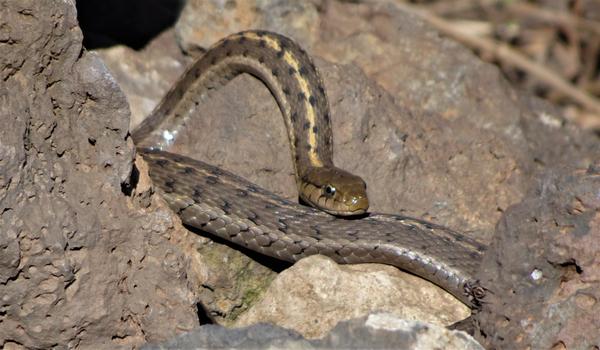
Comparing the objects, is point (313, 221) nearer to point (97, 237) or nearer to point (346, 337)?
point (97, 237)

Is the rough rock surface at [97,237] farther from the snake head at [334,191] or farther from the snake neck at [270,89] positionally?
the snake neck at [270,89]

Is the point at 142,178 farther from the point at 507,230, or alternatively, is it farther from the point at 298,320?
the point at 507,230

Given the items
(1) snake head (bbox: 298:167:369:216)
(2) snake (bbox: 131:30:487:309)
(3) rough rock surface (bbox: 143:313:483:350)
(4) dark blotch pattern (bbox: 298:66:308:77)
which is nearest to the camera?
(3) rough rock surface (bbox: 143:313:483:350)

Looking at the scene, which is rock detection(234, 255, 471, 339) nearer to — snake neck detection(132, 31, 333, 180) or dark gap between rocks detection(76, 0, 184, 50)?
snake neck detection(132, 31, 333, 180)

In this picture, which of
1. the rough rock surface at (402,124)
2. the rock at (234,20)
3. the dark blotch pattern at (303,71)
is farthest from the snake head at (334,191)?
the rock at (234,20)

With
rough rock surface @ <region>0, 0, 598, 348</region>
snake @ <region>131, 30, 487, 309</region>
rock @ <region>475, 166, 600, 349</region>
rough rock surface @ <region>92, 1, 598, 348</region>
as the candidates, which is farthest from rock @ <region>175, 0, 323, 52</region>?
rock @ <region>475, 166, 600, 349</region>

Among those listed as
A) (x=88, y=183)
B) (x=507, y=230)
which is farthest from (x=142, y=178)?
(x=507, y=230)
